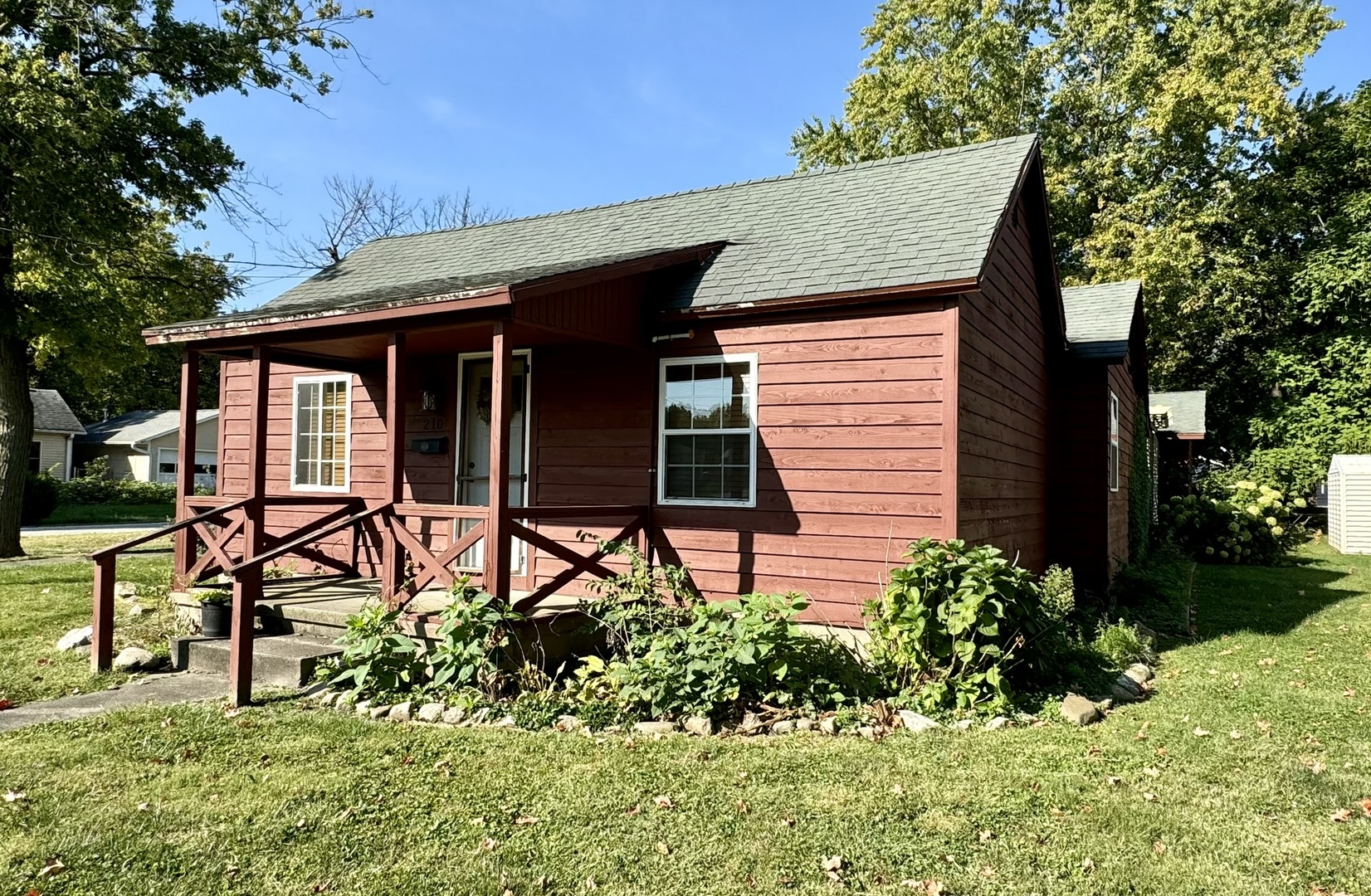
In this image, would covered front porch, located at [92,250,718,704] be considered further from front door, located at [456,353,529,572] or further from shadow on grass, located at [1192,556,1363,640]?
shadow on grass, located at [1192,556,1363,640]

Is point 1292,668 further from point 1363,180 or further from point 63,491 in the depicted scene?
point 63,491

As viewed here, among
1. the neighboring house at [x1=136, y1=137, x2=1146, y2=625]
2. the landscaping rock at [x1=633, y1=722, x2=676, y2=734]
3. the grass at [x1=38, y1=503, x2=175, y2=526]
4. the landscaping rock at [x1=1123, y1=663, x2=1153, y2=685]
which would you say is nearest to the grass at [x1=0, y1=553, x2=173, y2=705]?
→ the neighboring house at [x1=136, y1=137, x2=1146, y2=625]

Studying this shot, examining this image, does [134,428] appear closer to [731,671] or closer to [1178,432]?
[1178,432]

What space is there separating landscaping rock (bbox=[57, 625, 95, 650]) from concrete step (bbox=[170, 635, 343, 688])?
1.00 meters

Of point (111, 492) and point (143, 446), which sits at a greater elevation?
point (143, 446)

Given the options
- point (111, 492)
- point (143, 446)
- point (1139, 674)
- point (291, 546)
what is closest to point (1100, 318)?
point (1139, 674)

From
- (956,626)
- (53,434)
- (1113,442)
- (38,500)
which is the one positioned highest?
(53,434)

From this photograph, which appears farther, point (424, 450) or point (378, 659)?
point (424, 450)

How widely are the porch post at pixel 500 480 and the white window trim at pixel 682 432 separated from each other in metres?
1.87

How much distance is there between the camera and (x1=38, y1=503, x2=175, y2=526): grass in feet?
71.7

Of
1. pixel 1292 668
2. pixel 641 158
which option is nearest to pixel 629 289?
pixel 1292 668

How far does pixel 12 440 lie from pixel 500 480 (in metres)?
11.6

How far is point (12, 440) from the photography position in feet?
42.9

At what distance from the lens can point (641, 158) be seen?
25094 mm
